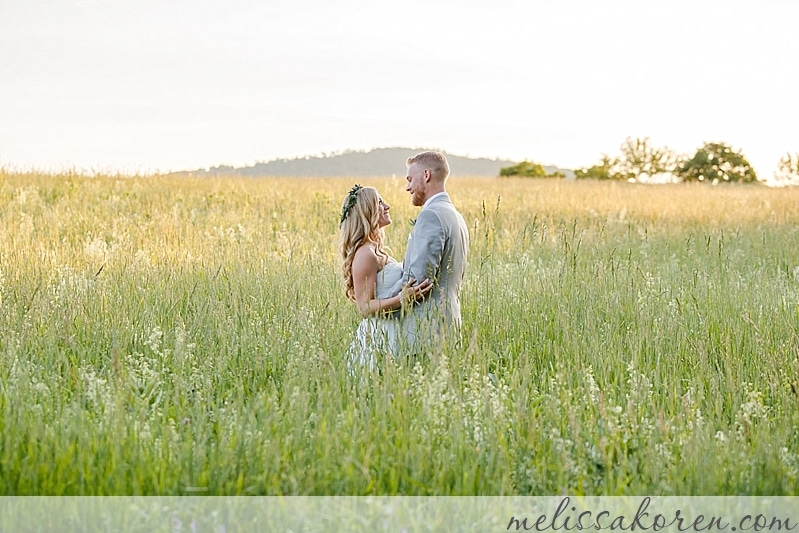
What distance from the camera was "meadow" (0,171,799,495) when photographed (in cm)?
365

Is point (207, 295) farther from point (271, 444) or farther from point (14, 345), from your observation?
point (271, 444)

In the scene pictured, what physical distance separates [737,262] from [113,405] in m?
9.28

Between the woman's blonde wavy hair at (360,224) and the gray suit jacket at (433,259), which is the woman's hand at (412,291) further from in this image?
the woman's blonde wavy hair at (360,224)

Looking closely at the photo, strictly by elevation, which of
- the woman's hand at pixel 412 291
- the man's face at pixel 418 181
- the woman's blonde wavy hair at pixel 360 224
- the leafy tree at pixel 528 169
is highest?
the leafy tree at pixel 528 169

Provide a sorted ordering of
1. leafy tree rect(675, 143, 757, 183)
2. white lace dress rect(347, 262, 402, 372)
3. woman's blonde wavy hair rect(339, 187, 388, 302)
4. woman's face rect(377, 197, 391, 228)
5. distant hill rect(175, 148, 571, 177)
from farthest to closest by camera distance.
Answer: leafy tree rect(675, 143, 757, 183), distant hill rect(175, 148, 571, 177), woman's face rect(377, 197, 391, 228), woman's blonde wavy hair rect(339, 187, 388, 302), white lace dress rect(347, 262, 402, 372)

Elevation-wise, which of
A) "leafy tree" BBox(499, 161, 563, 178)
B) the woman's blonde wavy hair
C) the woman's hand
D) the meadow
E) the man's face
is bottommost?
the meadow

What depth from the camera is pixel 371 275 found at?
17.7 ft

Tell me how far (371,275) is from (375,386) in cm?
125

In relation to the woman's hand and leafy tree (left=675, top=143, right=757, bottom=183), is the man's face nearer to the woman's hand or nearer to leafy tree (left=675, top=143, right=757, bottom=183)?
the woman's hand

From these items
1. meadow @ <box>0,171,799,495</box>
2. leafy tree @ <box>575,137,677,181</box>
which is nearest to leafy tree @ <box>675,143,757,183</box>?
leafy tree @ <box>575,137,677,181</box>

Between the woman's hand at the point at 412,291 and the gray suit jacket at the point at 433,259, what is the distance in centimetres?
6

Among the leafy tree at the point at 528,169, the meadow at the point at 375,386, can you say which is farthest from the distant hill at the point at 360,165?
the meadow at the point at 375,386

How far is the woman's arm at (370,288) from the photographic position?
5.27 m

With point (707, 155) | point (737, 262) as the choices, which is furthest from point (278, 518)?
point (707, 155)
